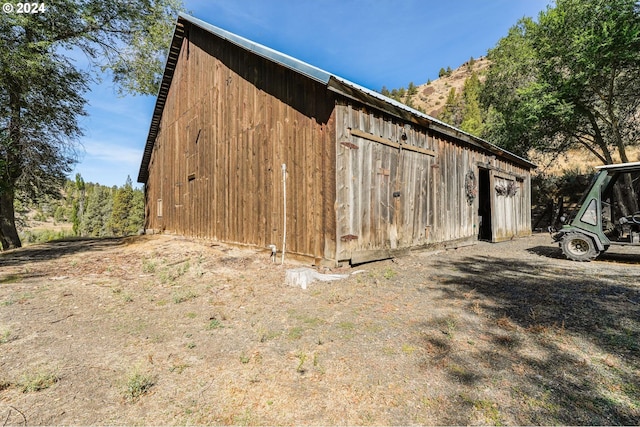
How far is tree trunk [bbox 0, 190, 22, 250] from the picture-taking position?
13.1 m

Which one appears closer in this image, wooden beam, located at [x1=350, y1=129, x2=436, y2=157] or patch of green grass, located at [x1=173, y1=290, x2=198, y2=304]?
patch of green grass, located at [x1=173, y1=290, x2=198, y2=304]

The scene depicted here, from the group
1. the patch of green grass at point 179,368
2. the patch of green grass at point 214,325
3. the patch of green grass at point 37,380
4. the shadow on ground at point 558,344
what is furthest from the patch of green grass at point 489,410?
the patch of green grass at point 37,380

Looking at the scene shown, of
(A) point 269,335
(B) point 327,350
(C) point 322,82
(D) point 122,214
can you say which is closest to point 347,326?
(B) point 327,350

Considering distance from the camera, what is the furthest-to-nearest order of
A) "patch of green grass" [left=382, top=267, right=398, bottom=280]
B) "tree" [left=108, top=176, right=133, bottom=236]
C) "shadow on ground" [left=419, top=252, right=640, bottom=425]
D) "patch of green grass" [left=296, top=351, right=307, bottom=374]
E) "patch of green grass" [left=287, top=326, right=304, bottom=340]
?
"tree" [left=108, top=176, right=133, bottom=236]
"patch of green grass" [left=382, top=267, right=398, bottom=280]
"patch of green grass" [left=287, top=326, right=304, bottom=340]
"patch of green grass" [left=296, top=351, right=307, bottom=374]
"shadow on ground" [left=419, top=252, right=640, bottom=425]

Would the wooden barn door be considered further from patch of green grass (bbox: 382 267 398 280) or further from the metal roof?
the metal roof

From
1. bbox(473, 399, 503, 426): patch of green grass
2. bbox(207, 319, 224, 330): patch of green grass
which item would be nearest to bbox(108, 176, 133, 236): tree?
bbox(207, 319, 224, 330): patch of green grass

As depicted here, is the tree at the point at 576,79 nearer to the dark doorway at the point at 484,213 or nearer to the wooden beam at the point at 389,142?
the dark doorway at the point at 484,213

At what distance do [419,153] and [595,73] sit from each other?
1307 cm

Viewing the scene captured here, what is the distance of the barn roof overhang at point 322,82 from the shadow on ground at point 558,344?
426cm

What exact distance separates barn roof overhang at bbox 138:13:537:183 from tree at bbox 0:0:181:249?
2.49 m

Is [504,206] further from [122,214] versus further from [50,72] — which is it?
[122,214]

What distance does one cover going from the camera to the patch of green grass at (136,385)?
2.46 meters

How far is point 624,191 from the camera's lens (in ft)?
28.6

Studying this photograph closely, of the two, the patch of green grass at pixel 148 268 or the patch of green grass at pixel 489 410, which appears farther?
the patch of green grass at pixel 148 268
